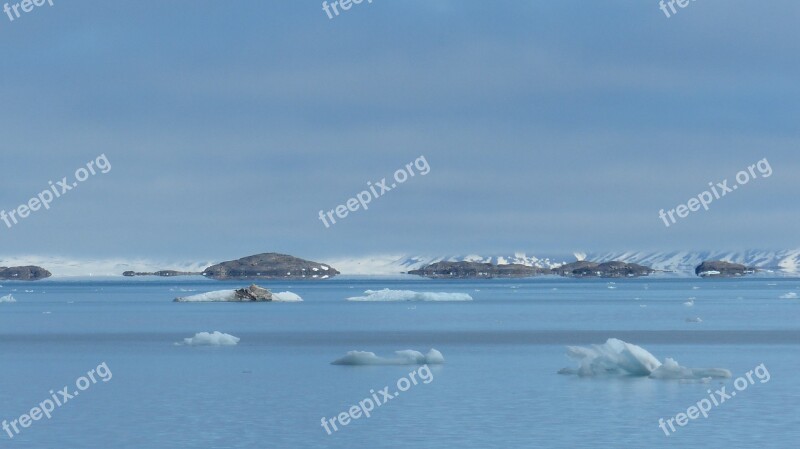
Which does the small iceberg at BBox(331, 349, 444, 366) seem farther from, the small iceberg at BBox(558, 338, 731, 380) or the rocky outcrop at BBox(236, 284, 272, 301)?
the rocky outcrop at BBox(236, 284, 272, 301)

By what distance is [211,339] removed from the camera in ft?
171

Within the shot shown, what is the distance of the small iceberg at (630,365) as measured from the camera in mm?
35688

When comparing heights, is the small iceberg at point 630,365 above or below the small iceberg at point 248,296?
below

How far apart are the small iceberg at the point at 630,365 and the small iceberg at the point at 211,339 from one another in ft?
62.1

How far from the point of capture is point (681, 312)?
98375mm

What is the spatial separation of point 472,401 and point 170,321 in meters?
54.7

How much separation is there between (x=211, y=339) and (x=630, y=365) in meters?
20.7

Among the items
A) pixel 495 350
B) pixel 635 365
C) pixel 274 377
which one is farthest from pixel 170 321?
pixel 635 365

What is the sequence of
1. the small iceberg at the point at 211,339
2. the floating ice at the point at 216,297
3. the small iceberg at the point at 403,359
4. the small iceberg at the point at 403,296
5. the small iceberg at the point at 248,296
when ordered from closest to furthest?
the small iceberg at the point at 403,359
the small iceberg at the point at 211,339
the small iceberg at the point at 403,296
the small iceberg at the point at 248,296
the floating ice at the point at 216,297

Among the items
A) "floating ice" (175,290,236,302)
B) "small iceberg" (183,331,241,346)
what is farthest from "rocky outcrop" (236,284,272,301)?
"small iceberg" (183,331,241,346)

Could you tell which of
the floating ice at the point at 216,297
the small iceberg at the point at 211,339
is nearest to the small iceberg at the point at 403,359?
the small iceberg at the point at 211,339

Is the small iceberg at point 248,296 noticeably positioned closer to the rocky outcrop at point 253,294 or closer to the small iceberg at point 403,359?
the rocky outcrop at point 253,294

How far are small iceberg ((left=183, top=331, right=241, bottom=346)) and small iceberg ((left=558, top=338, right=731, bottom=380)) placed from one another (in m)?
18.9

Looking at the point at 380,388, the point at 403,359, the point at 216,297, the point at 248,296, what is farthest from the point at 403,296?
the point at 380,388
